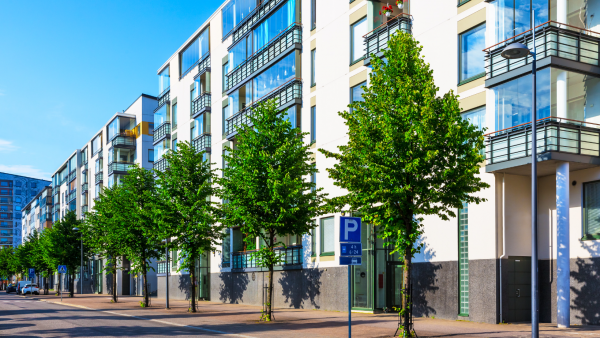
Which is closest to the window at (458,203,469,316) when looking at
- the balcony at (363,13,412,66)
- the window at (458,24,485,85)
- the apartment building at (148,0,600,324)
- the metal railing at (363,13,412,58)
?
the apartment building at (148,0,600,324)

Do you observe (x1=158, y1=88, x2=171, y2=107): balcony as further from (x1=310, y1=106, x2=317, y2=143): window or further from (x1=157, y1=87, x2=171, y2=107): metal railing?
(x1=310, y1=106, x2=317, y2=143): window

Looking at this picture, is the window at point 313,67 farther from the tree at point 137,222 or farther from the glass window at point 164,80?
the glass window at point 164,80

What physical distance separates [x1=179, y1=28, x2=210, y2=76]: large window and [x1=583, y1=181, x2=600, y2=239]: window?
34.0 metres

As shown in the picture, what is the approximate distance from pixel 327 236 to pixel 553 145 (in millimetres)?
13985

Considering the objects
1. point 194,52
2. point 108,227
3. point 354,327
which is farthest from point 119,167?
point 354,327

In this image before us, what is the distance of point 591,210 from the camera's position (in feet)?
62.1

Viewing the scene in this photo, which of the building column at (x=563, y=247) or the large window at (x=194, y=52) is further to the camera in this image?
the large window at (x=194, y=52)

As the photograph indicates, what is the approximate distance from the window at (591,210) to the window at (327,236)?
12.8 m

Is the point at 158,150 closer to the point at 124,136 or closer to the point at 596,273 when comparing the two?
the point at 124,136

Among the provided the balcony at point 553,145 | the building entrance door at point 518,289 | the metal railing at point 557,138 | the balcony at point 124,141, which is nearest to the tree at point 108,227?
the building entrance door at point 518,289

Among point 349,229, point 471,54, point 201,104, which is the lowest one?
point 349,229

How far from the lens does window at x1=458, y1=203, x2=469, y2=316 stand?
21.5 meters

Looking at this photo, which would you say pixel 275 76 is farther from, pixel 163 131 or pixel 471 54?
pixel 163 131

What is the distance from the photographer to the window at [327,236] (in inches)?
1162
